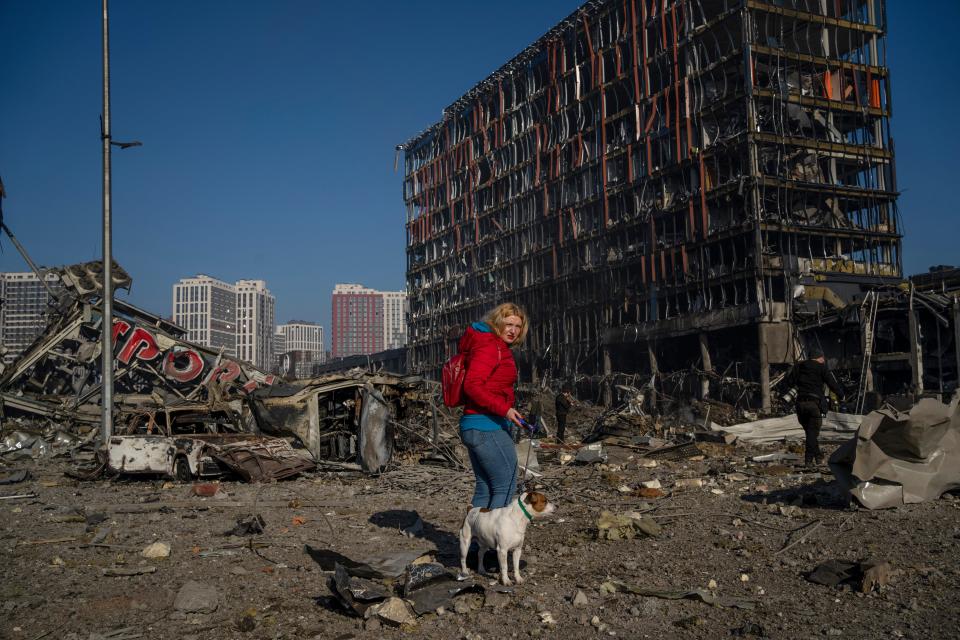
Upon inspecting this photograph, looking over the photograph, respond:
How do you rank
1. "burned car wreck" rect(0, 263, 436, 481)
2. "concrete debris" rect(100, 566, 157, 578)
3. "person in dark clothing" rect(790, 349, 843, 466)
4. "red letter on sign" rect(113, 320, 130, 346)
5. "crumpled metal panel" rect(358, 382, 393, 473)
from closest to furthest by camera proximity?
"concrete debris" rect(100, 566, 157, 578)
"person in dark clothing" rect(790, 349, 843, 466)
"burned car wreck" rect(0, 263, 436, 481)
"crumpled metal panel" rect(358, 382, 393, 473)
"red letter on sign" rect(113, 320, 130, 346)

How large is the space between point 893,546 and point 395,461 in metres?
10.7

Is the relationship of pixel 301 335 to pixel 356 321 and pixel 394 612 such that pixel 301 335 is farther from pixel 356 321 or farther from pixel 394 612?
pixel 394 612

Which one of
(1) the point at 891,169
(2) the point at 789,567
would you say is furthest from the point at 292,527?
(1) the point at 891,169

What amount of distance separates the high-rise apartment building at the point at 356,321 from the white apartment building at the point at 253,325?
131ft

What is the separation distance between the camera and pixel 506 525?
5.01 meters

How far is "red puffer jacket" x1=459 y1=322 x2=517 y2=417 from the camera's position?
17.2 ft

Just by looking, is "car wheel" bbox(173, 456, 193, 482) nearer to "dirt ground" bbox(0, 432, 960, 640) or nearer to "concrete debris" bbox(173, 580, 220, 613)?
"dirt ground" bbox(0, 432, 960, 640)

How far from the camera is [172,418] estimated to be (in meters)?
14.2

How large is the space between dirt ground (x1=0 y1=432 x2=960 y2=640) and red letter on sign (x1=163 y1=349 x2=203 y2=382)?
19145 mm

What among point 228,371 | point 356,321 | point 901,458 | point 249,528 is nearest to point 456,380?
point 249,528

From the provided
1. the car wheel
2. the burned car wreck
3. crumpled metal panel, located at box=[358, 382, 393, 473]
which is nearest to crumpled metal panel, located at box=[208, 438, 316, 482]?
the burned car wreck

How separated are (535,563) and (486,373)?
171cm

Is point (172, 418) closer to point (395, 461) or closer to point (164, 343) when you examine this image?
point (395, 461)

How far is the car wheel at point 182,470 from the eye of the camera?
40.0ft
